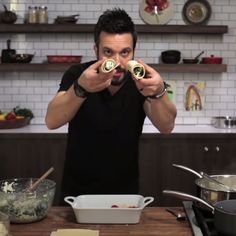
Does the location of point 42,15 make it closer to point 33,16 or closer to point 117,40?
point 33,16

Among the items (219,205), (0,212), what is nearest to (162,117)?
(219,205)

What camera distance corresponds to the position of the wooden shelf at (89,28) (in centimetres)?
455

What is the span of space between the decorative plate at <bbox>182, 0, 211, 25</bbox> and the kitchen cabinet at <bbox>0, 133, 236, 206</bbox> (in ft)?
4.39

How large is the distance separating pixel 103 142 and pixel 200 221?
0.81 metres

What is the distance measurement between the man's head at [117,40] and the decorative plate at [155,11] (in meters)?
2.47

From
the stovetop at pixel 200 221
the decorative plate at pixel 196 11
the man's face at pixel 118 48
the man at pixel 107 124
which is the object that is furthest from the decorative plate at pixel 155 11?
the stovetop at pixel 200 221

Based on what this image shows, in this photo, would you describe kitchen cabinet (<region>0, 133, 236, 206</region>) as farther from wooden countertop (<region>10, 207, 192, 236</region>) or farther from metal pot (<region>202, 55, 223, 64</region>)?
wooden countertop (<region>10, 207, 192, 236</region>)

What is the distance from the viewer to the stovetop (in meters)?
1.67

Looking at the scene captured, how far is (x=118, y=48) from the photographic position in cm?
223

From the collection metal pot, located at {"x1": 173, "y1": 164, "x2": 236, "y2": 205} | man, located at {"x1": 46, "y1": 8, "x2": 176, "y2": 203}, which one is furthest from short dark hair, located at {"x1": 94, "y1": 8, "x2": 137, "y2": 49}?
metal pot, located at {"x1": 173, "y1": 164, "x2": 236, "y2": 205}

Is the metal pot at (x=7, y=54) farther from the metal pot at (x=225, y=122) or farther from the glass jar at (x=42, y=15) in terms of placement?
the metal pot at (x=225, y=122)

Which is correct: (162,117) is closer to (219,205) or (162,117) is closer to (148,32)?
(219,205)

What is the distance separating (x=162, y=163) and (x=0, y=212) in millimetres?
2604

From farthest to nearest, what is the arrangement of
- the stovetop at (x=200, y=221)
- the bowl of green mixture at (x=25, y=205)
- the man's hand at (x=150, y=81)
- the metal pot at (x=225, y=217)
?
1. the man's hand at (x=150, y=81)
2. the bowl of green mixture at (x=25, y=205)
3. the stovetop at (x=200, y=221)
4. the metal pot at (x=225, y=217)
